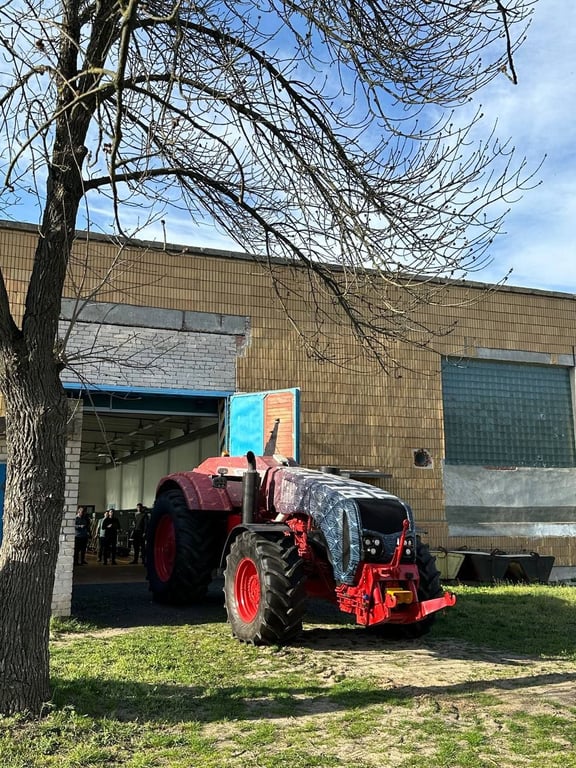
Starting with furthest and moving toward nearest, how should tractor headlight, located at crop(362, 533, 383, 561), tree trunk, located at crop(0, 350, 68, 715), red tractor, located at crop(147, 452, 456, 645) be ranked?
tractor headlight, located at crop(362, 533, 383, 561), red tractor, located at crop(147, 452, 456, 645), tree trunk, located at crop(0, 350, 68, 715)

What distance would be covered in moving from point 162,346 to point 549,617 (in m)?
6.92

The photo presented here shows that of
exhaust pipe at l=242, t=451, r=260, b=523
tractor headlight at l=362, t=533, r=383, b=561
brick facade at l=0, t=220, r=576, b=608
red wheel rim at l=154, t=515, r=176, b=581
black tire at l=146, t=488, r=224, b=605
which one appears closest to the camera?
tractor headlight at l=362, t=533, r=383, b=561

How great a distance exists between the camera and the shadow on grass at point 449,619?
7.52 metres

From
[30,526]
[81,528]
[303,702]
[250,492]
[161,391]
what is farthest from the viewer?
[81,528]

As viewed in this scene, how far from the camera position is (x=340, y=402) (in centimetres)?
1367

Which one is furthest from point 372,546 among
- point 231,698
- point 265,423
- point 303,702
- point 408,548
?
point 265,423

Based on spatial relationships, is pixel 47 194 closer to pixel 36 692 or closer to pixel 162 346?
pixel 36 692

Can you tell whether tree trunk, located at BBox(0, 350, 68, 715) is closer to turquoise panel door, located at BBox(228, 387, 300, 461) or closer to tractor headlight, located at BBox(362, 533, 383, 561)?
tractor headlight, located at BBox(362, 533, 383, 561)

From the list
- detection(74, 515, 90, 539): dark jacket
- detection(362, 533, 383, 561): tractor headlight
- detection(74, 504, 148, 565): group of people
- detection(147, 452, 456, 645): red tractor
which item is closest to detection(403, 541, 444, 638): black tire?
detection(147, 452, 456, 645): red tractor

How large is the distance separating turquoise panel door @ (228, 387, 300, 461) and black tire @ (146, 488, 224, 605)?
2.36 metres

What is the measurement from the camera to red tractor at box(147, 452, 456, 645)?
6.80 metres

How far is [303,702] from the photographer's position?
209 inches

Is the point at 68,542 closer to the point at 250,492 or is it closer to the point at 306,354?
the point at 250,492

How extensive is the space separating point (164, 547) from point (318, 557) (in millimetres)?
3300
